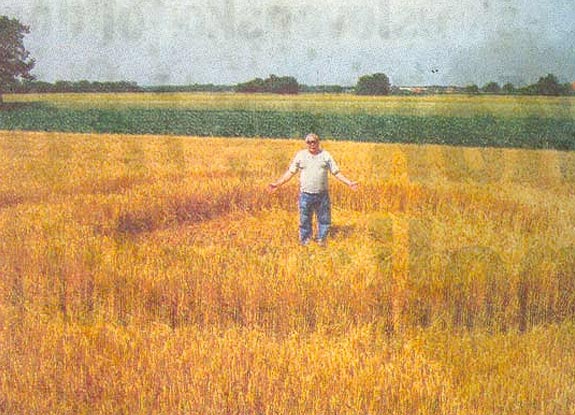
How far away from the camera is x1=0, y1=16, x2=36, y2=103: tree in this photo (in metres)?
5.14

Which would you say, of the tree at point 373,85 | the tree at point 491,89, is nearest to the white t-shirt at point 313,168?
the tree at point 373,85

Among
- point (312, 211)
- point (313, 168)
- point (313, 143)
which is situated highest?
point (313, 143)

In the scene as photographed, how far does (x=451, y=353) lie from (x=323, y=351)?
87 cm

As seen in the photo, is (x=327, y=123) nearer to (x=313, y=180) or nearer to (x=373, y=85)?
(x=373, y=85)

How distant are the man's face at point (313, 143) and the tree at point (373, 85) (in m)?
→ 0.88

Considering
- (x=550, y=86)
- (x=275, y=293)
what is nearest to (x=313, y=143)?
(x=275, y=293)

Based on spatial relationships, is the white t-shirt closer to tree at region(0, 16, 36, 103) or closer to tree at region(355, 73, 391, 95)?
tree at region(355, 73, 391, 95)

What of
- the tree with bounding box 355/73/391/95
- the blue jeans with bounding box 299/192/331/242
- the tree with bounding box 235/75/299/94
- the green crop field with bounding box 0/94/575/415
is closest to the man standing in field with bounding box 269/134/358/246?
the blue jeans with bounding box 299/192/331/242

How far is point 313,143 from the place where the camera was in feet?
18.7

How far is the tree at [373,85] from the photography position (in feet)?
19.6

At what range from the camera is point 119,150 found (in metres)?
11.5

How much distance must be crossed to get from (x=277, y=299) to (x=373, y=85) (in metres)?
2.83

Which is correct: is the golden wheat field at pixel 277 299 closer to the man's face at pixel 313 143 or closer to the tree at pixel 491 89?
the man's face at pixel 313 143

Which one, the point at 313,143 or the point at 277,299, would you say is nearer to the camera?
the point at 277,299
